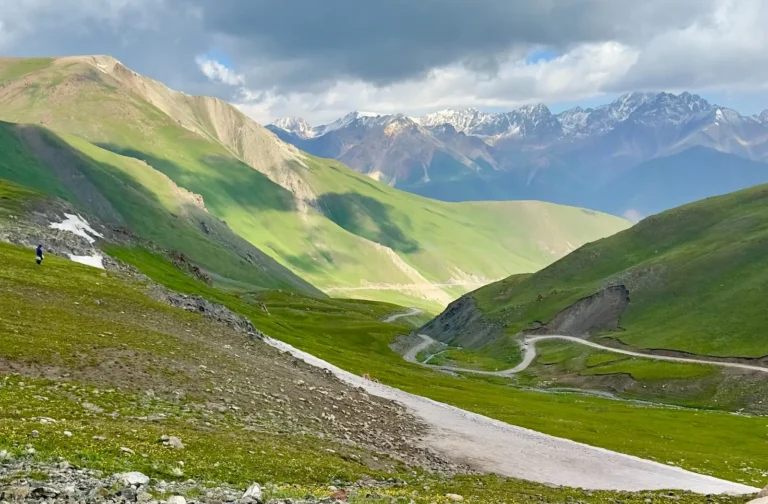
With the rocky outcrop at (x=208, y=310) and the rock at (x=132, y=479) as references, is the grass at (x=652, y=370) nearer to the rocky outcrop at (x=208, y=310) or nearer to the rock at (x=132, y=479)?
the rocky outcrop at (x=208, y=310)

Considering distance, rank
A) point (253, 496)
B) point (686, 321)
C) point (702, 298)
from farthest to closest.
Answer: point (702, 298) < point (686, 321) < point (253, 496)

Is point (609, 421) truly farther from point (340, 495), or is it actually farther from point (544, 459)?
point (340, 495)

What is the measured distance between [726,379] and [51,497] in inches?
5214

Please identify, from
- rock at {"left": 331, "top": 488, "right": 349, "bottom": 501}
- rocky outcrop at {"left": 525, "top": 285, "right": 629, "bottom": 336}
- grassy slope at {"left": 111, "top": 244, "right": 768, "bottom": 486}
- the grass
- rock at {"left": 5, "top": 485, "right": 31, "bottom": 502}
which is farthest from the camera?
rocky outcrop at {"left": 525, "top": 285, "right": 629, "bottom": 336}

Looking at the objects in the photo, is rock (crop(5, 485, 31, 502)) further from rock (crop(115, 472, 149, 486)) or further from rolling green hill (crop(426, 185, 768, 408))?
rolling green hill (crop(426, 185, 768, 408))

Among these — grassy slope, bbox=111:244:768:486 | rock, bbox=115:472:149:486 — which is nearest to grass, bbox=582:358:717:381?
grassy slope, bbox=111:244:768:486

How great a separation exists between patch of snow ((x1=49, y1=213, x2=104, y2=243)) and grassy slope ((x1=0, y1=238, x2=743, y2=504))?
166 ft

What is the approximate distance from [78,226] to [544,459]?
91.8m

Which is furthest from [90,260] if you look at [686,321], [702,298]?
[702,298]

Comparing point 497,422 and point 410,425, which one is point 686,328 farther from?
point 410,425

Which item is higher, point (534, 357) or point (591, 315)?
point (591, 315)

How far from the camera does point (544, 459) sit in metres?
50.8

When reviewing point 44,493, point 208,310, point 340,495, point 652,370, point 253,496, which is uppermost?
point 652,370

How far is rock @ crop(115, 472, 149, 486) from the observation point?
18641 mm
